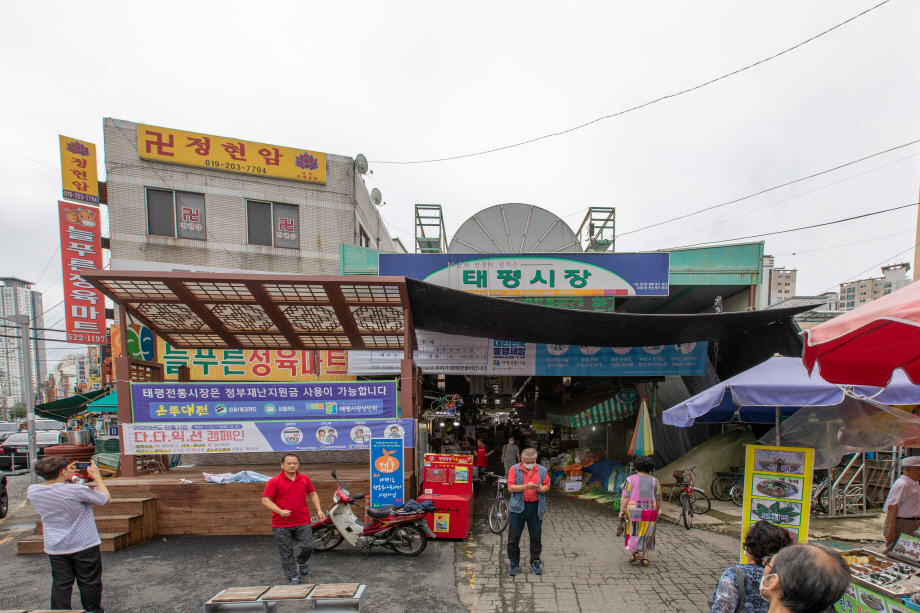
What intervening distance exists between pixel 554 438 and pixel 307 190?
12.6 meters

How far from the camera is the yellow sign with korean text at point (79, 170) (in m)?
12.3

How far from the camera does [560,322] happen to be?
7676 mm

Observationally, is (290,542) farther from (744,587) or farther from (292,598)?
(744,587)

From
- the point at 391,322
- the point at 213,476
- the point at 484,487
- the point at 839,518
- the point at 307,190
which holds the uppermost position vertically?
the point at 307,190

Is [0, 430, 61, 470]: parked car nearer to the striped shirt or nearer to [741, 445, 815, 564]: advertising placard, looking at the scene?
the striped shirt

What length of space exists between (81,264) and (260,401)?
969cm

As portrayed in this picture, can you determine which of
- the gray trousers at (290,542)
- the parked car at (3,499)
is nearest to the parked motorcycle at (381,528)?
the gray trousers at (290,542)

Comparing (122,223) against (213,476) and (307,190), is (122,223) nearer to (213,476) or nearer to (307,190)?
(307,190)

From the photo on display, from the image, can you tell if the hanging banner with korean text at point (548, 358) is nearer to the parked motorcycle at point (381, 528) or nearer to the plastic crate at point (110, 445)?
the parked motorcycle at point (381, 528)

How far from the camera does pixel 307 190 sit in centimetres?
1417

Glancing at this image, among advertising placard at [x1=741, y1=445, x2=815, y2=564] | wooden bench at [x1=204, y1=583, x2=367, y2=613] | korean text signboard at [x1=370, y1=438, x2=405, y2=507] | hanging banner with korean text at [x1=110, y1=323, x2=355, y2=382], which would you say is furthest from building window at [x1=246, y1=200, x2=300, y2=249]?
advertising placard at [x1=741, y1=445, x2=815, y2=564]

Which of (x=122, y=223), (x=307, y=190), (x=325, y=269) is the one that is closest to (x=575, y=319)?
(x=325, y=269)

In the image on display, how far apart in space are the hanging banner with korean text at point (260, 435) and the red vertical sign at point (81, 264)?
7816mm

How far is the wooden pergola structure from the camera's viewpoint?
6.62 meters
